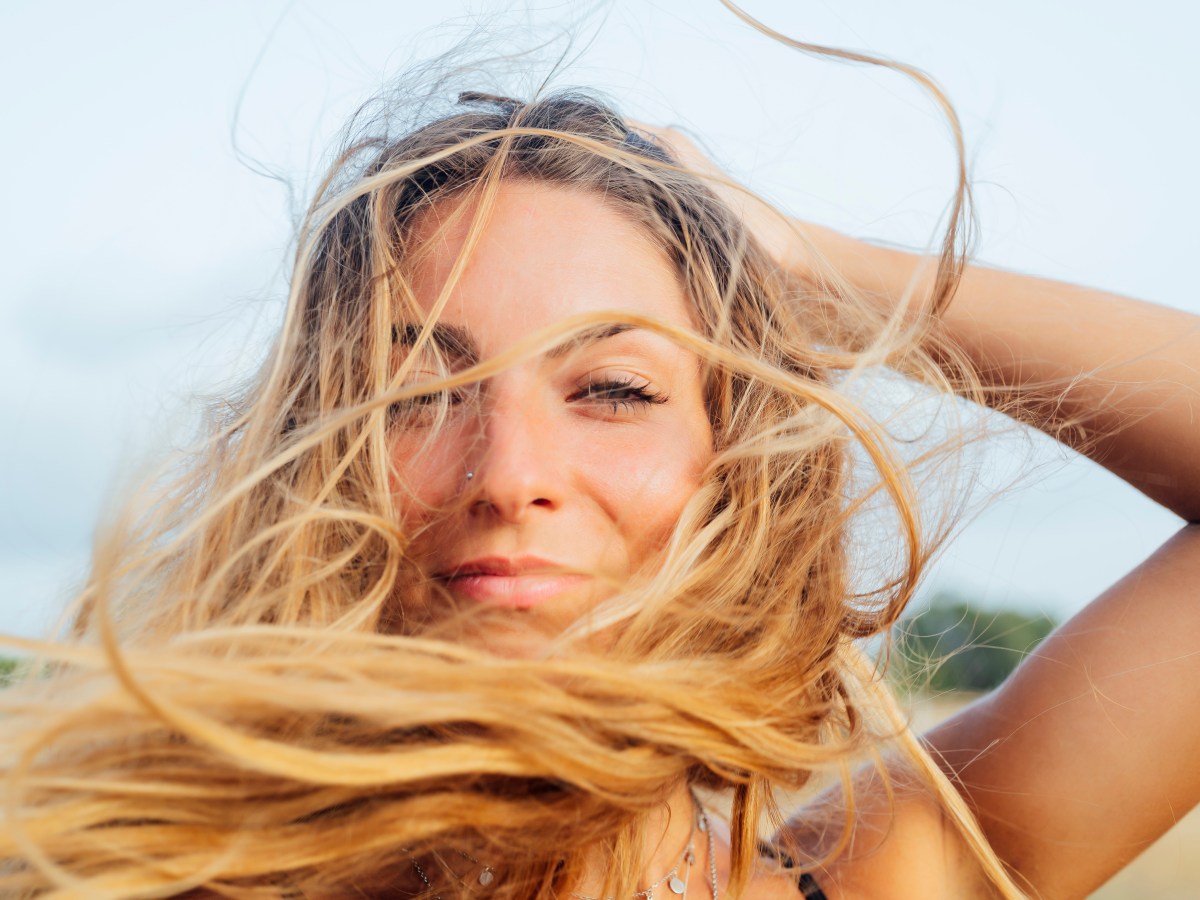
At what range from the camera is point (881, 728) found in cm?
195

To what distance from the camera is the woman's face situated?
1517 mm

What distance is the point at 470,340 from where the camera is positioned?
5.45 ft

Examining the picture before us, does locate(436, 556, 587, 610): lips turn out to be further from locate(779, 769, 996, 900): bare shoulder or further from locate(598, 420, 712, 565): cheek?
locate(779, 769, 996, 900): bare shoulder

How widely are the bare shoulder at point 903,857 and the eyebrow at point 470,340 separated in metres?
1.09

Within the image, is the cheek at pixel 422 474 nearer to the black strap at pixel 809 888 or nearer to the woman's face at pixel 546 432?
the woman's face at pixel 546 432

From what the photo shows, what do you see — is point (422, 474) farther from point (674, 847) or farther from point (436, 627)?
point (674, 847)

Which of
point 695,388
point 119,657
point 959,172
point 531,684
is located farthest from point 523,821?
point 959,172

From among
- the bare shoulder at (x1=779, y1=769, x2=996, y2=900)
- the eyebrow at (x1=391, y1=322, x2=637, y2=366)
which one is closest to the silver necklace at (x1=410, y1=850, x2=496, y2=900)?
the bare shoulder at (x1=779, y1=769, x2=996, y2=900)

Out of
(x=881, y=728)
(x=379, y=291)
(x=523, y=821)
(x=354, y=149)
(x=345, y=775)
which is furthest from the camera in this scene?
(x=354, y=149)

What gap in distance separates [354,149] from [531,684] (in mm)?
1449

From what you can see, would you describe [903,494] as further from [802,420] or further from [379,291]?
[379,291]

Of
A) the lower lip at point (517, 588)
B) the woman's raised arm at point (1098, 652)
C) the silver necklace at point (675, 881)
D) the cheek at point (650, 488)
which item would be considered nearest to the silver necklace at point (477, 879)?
the silver necklace at point (675, 881)

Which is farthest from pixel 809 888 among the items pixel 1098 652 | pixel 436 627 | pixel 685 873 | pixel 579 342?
pixel 579 342

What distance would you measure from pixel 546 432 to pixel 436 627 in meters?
0.40
